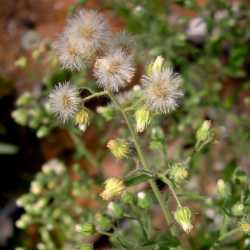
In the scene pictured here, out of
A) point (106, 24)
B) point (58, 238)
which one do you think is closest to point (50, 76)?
point (58, 238)

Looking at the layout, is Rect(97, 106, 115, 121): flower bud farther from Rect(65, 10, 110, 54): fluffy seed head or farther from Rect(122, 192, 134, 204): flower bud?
Rect(65, 10, 110, 54): fluffy seed head

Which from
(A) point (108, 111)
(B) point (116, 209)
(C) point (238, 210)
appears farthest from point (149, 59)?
(C) point (238, 210)

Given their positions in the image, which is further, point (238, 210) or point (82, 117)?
point (238, 210)

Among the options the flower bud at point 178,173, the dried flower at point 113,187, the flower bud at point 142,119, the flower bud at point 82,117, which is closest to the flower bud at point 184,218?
the flower bud at point 178,173

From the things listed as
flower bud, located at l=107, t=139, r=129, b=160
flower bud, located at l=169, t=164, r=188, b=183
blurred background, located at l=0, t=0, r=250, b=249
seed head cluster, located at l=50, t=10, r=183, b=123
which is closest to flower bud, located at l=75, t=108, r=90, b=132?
seed head cluster, located at l=50, t=10, r=183, b=123

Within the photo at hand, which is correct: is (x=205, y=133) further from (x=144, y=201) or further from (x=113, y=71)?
(x=113, y=71)

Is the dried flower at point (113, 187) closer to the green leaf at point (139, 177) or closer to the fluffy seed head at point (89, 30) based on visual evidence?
the green leaf at point (139, 177)
